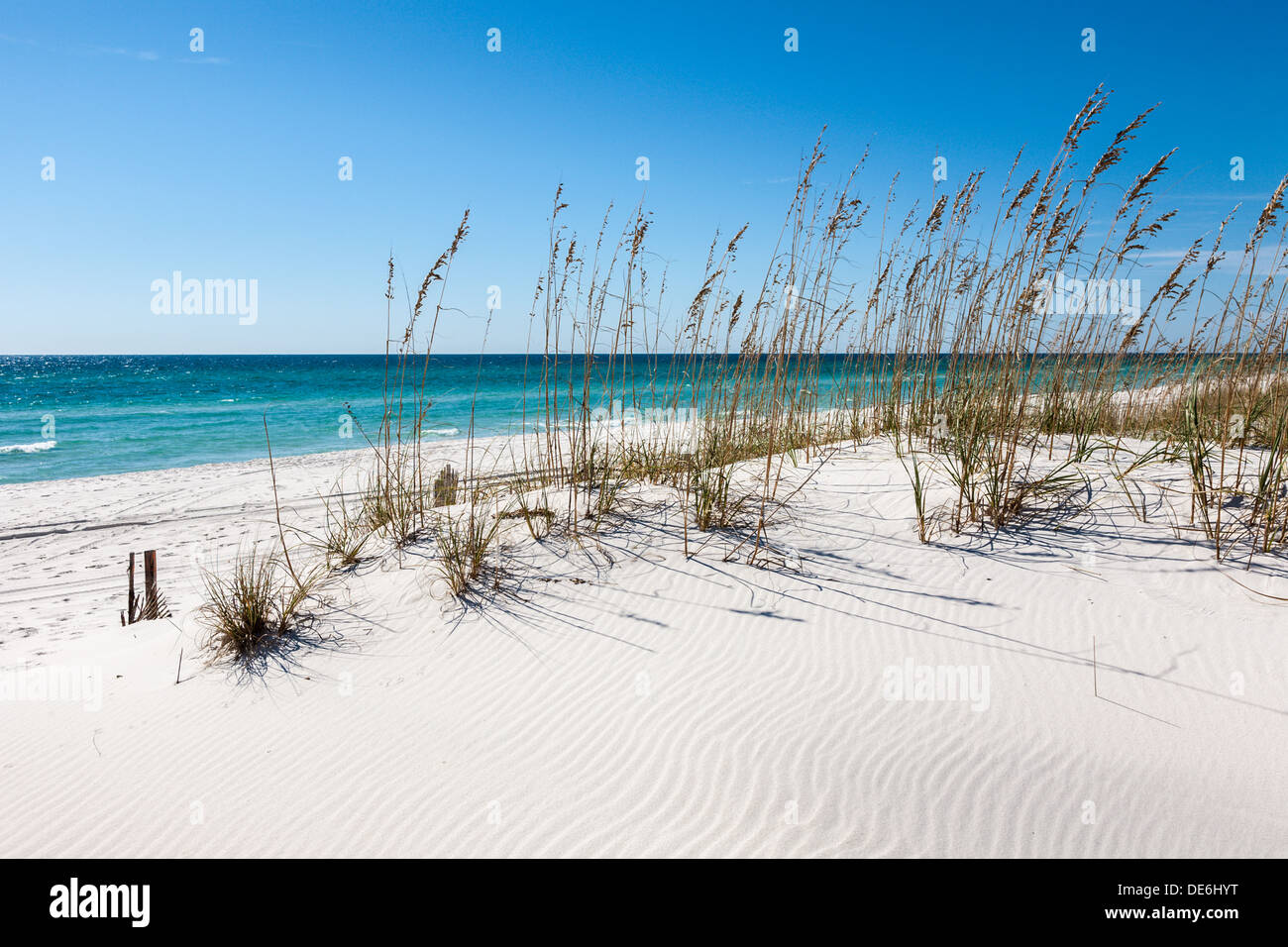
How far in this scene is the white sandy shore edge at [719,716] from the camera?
5.98 feet

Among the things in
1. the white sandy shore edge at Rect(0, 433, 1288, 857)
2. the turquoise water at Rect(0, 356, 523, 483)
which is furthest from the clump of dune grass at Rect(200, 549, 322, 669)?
the turquoise water at Rect(0, 356, 523, 483)

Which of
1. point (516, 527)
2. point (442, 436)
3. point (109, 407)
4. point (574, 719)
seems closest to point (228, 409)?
point (109, 407)

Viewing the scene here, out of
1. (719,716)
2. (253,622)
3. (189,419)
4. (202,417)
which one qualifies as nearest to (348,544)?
(253,622)

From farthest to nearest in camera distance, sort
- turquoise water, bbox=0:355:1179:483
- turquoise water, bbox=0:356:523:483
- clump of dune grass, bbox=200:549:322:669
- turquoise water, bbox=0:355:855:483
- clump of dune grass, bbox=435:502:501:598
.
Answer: turquoise water, bbox=0:356:523:483, turquoise water, bbox=0:355:855:483, turquoise water, bbox=0:355:1179:483, clump of dune grass, bbox=435:502:501:598, clump of dune grass, bbox=200:549:322:669

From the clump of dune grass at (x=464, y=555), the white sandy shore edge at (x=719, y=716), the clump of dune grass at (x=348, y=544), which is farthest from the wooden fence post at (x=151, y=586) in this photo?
the clump of dune grass at (x=464, y=555)

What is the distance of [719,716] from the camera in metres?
2.23

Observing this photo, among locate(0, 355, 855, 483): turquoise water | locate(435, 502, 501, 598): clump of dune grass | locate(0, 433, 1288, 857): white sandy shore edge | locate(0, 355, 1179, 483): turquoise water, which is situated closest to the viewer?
locate(0, 433, 1288, 857): white sandy shore edge

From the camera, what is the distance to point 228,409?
2055 cm

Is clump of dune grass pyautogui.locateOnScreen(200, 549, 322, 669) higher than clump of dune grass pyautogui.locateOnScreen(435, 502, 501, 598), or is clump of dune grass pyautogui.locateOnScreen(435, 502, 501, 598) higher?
clump of dune grass pyautogui.locateOnScreen(435, 502, 501, 598)

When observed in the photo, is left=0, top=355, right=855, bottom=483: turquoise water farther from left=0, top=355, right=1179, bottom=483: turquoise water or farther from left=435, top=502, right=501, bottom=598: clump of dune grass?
left=435, top=502, right=501, bottom=598: clump of dune grass

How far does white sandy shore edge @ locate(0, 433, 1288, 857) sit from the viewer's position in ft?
5.98

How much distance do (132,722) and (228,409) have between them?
851 inches

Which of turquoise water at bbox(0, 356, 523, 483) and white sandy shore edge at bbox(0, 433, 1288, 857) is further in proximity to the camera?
turquoise water at bbox(0, 356, 523, 483)
